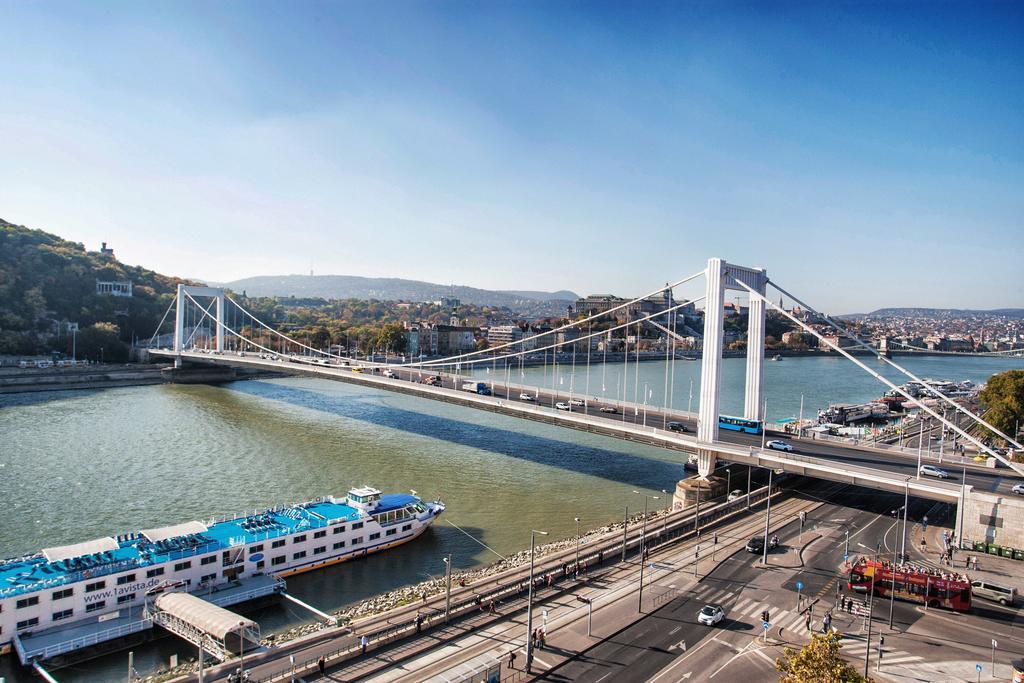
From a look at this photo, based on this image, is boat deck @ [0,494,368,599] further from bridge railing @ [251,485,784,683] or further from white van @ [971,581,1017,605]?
white van @ [971,581,1017,605]

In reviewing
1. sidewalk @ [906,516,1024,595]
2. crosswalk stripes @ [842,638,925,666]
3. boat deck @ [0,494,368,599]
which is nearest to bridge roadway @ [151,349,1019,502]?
sidewalk @ [906,516,1024,595]

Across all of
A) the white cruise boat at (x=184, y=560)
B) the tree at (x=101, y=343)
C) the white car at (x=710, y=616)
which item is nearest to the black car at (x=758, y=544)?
the white car at (x=710, y=616)

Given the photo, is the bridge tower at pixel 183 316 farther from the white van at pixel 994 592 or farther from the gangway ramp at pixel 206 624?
the white van at pixel 994 592

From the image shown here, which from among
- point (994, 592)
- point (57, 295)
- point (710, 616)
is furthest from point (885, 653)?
point (57, 295)

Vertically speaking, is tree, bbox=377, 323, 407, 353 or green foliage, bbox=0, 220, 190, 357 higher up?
green foliage, bbox=0, 220, 190, 357

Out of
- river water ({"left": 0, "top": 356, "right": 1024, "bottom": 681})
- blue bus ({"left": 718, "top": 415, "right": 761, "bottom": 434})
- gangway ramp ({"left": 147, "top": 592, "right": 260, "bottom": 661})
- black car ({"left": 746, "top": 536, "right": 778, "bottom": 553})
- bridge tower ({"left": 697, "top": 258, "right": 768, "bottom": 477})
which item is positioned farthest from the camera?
blue bus ({"left": 718, "top": 415, "right": 761, "bottom": 434})

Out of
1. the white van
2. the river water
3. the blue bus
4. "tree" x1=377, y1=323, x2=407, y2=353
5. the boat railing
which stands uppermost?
"tree" x1=377, y1=323, x2=407, y2=353
